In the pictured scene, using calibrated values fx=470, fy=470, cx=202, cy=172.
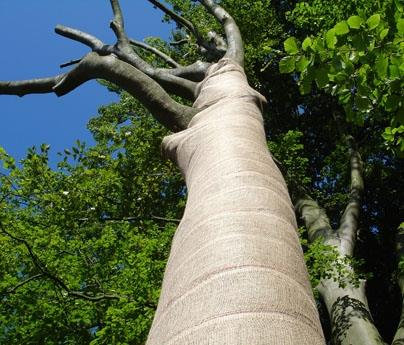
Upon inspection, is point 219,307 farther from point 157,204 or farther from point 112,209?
point 157,204

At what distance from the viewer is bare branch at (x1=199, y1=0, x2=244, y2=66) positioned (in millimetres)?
3902

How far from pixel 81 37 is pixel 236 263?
4.14 metres

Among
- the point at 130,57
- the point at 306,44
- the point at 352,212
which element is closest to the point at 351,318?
the point at 352,212

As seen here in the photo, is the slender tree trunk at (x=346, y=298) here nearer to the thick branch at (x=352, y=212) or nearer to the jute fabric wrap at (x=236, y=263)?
the thick branch at (x=352, y=212)

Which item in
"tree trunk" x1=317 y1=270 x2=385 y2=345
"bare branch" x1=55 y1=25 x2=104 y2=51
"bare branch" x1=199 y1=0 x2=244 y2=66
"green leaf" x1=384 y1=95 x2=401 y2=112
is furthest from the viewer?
"tree trunk" x1=317 y1=270 x2=385 y2=345

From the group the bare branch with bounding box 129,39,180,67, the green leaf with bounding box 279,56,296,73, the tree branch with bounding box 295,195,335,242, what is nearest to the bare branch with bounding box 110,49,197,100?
the green leaf with bounding box 279,56,296,73

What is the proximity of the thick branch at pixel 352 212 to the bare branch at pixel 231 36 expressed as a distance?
4.70m

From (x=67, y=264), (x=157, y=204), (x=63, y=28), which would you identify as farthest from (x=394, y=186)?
(x=63, y=28)

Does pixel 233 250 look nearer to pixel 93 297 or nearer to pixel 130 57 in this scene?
pixel 130 57

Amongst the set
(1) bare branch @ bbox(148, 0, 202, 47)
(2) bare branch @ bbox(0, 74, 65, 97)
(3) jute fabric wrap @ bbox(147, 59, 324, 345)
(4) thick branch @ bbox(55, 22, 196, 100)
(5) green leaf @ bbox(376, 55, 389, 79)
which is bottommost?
(3) jute fabric wrap @ bbox(147, 59, 324, 345)

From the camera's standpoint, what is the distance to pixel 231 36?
14.2ft

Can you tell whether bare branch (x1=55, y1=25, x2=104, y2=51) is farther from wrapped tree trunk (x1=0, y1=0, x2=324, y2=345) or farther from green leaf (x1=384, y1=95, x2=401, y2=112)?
green leaf (x1=384, y1=95, x2=401, y2=112)

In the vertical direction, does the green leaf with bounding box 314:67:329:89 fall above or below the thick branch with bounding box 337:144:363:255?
below

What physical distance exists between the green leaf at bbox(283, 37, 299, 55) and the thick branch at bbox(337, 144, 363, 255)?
5876mm
